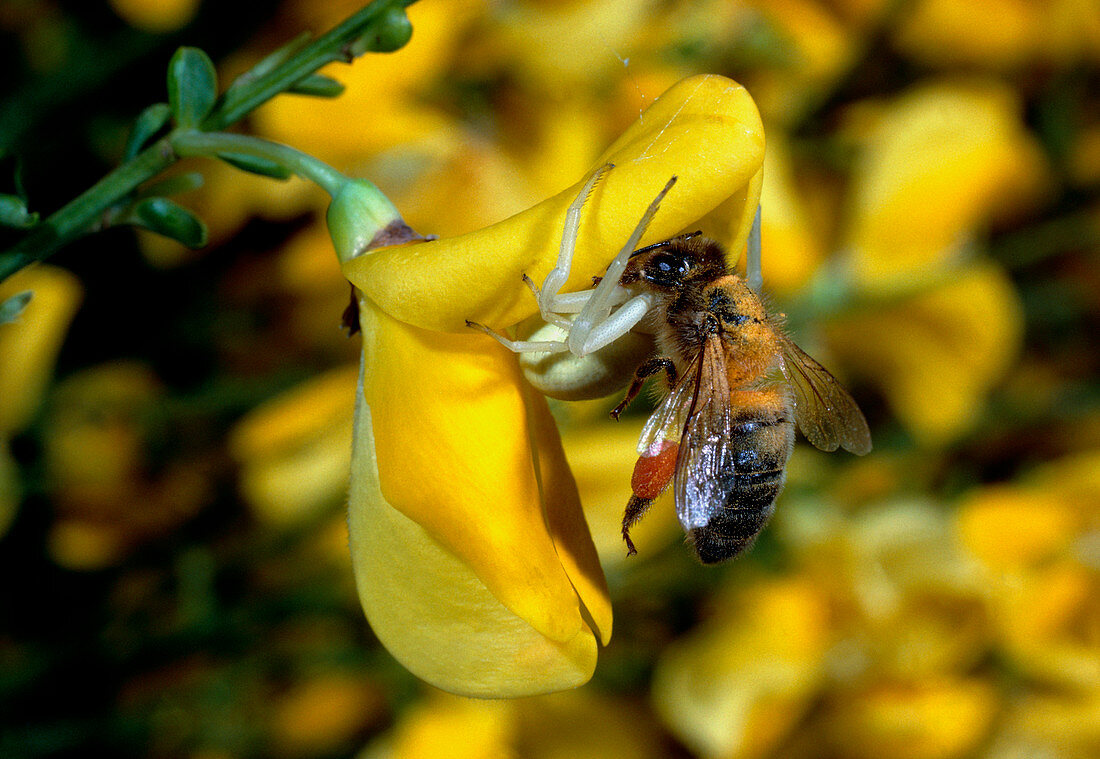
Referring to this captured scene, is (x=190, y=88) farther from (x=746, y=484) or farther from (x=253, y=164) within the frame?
(x=746, y=484)

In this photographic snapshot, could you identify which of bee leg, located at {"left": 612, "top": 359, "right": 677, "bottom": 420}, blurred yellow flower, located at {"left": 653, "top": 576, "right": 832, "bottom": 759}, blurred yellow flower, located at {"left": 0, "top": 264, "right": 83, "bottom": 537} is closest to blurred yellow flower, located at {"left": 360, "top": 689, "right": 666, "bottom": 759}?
blurred yellow flower, located at {"left": 653, "top": 576, "right": 832, "bottom": 759}

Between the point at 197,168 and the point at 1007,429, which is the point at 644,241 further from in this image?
the point at 1007,429

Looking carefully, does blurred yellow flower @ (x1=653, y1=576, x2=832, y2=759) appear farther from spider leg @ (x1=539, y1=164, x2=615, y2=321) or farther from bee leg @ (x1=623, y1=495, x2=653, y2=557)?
spider leg @ (x1=539, y1=164, x2=615, y2=321)

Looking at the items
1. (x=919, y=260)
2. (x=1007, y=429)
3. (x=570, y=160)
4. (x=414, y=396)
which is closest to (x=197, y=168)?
(x=570, y=160)

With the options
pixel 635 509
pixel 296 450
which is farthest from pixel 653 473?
pixel 296 450

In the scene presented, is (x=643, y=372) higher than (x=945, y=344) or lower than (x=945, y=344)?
higher

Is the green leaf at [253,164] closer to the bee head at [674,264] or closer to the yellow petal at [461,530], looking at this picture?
the yellow petal at [461,530]

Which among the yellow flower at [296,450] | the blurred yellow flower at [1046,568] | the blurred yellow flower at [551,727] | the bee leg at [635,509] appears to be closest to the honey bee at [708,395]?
the bee leg at [635,509]
